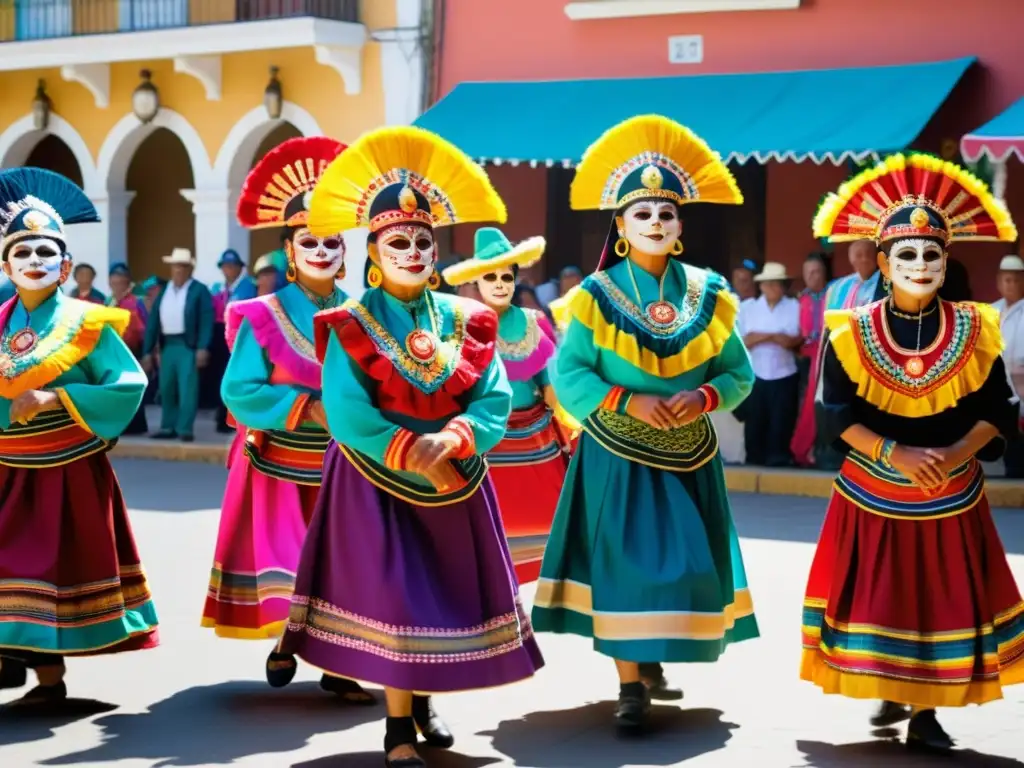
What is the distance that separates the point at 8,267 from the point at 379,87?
545 inches

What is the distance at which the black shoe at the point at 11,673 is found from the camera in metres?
7.73

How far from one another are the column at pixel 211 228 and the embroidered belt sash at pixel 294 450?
577 inches

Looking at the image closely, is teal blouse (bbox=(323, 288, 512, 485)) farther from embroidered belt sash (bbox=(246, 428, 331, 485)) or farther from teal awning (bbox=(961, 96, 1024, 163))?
teal awning (bbox=(961, 96, 1024, 163))

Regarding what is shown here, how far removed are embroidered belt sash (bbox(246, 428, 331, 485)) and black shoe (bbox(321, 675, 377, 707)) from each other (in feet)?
2.55

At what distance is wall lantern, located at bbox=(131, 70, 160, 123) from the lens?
2288 centimetres

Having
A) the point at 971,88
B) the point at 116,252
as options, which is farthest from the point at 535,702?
the point at 116,252

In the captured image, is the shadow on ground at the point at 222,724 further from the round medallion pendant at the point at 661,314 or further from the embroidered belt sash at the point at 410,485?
the round medallion pendant at the point at 661,314

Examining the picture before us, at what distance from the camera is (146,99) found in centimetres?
2288

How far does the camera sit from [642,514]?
7.22 metres

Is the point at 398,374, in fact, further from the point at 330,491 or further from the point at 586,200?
the point at 586,200

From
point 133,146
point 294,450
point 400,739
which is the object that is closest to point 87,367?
point 294,450

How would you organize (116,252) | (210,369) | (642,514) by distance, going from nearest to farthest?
(642,514)
(210,369)
(116,252)

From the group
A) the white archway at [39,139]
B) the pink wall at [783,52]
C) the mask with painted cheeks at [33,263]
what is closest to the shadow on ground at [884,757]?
the mask with painted cheeks at [33,263]

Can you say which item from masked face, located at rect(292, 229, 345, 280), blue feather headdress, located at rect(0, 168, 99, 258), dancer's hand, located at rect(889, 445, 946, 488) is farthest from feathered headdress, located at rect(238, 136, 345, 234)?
dancer's hand, located at rect(889, 445, 946, 488)
